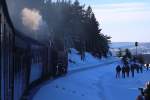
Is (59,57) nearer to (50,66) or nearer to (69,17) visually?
(50,66)

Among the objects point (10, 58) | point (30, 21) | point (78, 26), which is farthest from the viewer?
point (78, 26)

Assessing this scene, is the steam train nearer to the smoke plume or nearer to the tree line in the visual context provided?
the smoke plume

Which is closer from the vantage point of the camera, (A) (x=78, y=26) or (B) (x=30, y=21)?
(B) (x=30, y=21)

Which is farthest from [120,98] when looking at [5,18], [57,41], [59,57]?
[5,18]

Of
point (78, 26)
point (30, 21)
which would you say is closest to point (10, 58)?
point (30, 21)

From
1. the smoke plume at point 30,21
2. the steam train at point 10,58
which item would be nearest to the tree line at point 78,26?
the smoke plume at point 30,21

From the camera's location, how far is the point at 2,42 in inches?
484

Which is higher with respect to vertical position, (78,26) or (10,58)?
(78,26)

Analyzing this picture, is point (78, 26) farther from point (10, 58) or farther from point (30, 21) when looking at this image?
point (10, 58)

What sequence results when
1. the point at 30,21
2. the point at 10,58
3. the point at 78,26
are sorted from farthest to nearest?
the point at 78,26
the point at 30,21
the point at 10,58

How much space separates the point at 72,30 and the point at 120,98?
63232mm

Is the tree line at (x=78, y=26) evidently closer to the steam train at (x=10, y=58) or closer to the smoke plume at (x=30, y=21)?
the smoke plume at (x=30, y=21)

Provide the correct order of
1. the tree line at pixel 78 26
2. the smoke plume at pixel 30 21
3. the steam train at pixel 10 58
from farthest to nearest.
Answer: the tree line at pixel 78 26 → the smoke plume at pixel 30 21 → the steam train at pixel 10 58

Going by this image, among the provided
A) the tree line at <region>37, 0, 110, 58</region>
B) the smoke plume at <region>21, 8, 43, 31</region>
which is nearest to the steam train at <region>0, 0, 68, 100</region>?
the smoke plume at <region>21, 8, 43, 31</region>
